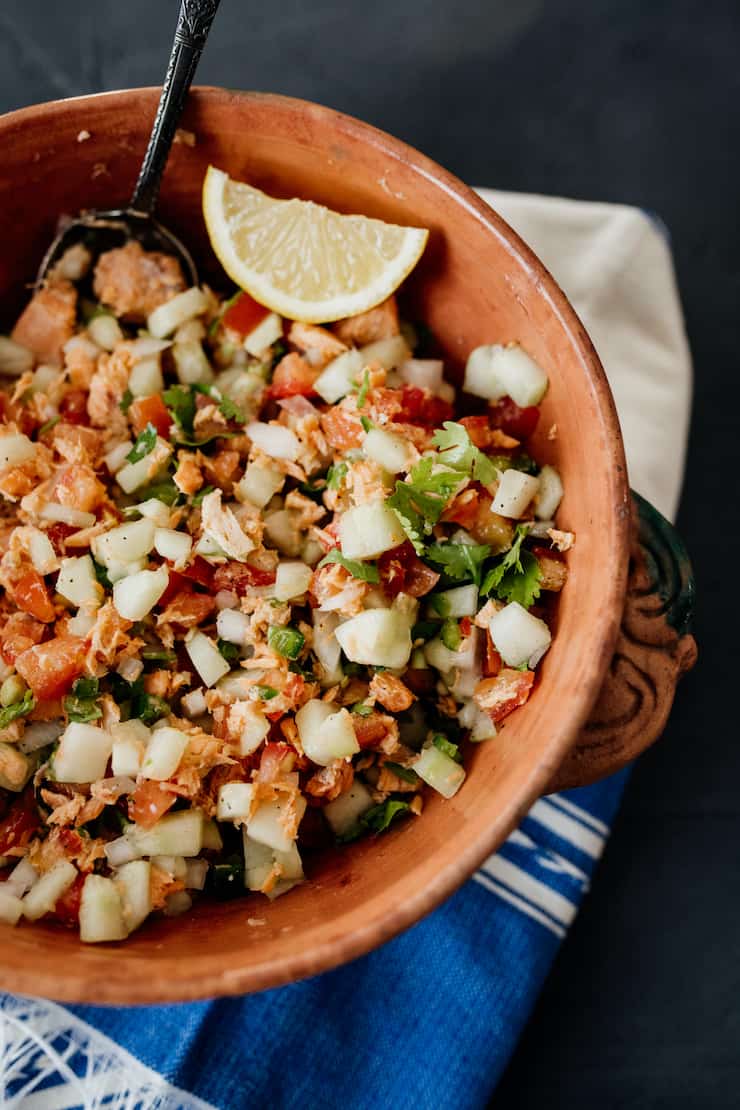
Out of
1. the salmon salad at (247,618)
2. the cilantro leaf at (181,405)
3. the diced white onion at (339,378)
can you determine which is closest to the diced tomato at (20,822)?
the salmon salad at (247,618)

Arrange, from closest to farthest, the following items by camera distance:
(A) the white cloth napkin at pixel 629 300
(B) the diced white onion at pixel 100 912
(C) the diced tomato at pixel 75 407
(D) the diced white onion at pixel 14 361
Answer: (B) the diced white onion at pixel 100 912, (C) the diced tomato at pixel 75 407, (D) the diced white onion at pixel 14 361, (A) the white cloth napkin at pixel 629 300

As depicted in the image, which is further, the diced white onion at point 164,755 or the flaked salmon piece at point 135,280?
the flaked salmon piece at point 135,280

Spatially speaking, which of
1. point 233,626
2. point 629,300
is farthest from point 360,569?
point 629,300

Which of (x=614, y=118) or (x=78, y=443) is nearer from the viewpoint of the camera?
(x=78, y=443)

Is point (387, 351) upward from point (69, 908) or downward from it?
upward

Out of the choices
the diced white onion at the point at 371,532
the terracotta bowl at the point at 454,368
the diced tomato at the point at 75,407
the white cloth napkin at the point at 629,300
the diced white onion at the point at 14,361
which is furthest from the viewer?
the white cloth napkin at the point at 629,300

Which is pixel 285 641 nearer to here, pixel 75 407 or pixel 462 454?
pixel 462 454

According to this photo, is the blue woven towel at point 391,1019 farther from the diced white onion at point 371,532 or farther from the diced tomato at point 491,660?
the diced white onion at point 371,532

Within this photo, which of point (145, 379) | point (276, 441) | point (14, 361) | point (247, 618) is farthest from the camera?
point (14, 361)
